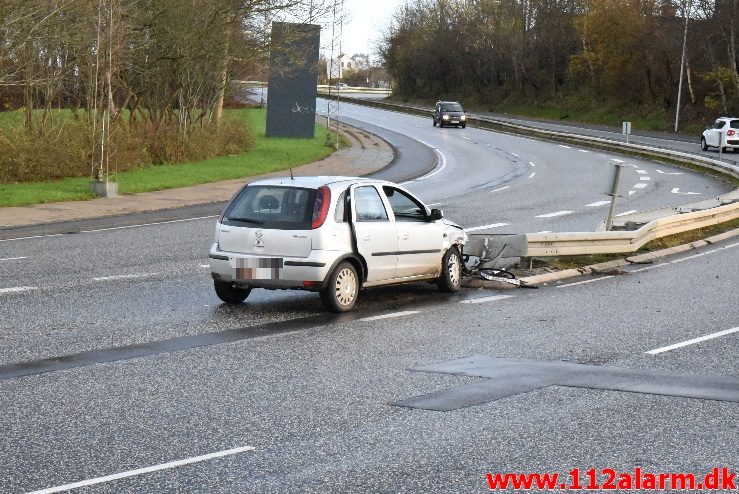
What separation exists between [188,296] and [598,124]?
69697 millimetres

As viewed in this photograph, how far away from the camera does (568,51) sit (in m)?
94.4

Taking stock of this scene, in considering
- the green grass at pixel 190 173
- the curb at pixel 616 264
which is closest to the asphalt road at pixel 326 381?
the curb at pixel 616 264

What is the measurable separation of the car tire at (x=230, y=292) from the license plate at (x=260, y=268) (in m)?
0.54

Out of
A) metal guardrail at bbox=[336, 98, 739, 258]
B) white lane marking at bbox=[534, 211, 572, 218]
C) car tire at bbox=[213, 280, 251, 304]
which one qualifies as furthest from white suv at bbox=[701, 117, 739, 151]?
car tire at bbox=[213, 280, 251, 304]

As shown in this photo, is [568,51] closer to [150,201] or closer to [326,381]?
[150,201]

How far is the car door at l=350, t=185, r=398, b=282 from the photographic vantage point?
13.6 m

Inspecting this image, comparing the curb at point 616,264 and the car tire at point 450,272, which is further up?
the car tire at point 450,272

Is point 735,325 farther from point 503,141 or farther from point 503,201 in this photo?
point 503,141

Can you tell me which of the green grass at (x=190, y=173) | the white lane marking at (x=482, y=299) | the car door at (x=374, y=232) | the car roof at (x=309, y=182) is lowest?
the green grass at (x=190, y=173)

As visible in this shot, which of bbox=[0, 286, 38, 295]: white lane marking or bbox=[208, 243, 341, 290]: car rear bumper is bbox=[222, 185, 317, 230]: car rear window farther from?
bbox=[0, 286, 38, 295]: white lane marking

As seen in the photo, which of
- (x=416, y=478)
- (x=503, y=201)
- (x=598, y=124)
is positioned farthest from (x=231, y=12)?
(x=598, y=124)

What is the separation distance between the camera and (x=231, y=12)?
38.5 m

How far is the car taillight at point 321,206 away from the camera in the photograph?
1312 cm

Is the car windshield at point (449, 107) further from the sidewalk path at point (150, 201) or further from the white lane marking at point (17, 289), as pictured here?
the white lane marking at point (17, 289)
